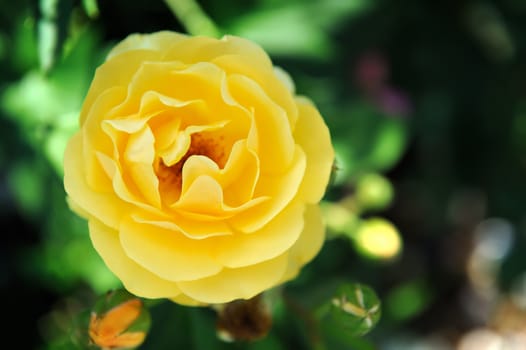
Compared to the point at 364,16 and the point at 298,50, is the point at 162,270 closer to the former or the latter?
the point at 298,50

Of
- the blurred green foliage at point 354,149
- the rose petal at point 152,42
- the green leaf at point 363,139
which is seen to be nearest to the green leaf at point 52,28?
the blurred green foliage at point 354,149

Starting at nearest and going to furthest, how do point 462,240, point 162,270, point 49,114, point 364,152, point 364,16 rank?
point 162,270, point 49,114, point 364,152, point 364,16, point 462,240

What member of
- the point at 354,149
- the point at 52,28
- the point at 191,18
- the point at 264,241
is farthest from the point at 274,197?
the point at 354,149

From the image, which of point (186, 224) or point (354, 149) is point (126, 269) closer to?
point (186, 224)

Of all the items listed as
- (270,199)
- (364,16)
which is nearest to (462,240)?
(364,16)

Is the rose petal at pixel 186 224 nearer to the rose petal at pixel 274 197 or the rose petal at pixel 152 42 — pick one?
the rose petal at pixel 274 197
